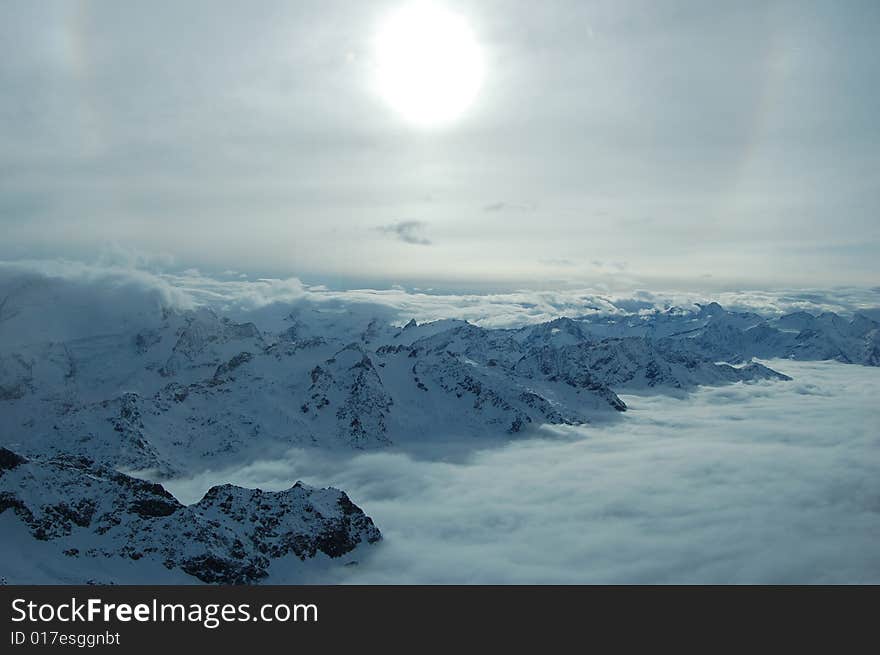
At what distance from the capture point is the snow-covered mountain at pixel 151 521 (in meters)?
127

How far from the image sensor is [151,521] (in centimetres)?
13475

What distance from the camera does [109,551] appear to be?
414 ft

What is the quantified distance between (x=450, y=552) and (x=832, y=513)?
436ft

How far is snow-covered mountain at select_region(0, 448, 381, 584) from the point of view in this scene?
12675cm
